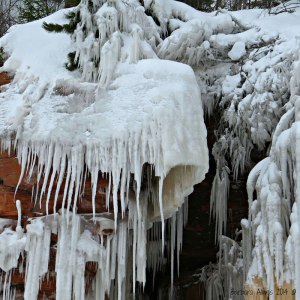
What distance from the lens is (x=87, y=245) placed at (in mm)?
4793

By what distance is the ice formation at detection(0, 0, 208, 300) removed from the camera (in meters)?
4.42

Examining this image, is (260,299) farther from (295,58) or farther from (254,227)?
(295,58)

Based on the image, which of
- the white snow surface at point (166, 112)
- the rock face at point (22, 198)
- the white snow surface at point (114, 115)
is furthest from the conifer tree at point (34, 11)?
Result: the rock face at point (22, 198)

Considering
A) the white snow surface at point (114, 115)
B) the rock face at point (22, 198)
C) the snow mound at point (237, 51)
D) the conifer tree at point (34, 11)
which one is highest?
the conifer tree at point (34, 11)

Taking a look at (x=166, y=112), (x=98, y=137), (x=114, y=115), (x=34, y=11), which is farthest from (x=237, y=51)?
(x=34, y=11)

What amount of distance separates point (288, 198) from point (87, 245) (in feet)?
6.55

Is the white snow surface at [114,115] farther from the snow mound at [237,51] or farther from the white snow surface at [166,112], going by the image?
the snow mound at [237,51]

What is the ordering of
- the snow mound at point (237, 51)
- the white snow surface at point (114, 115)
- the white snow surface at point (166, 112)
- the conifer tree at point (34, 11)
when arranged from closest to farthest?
the white snow surface at point (166, 112) < the white snow surface at point (114, 115) < the snow mound at point (237, 51) < the conifer tree at point (34, 11)

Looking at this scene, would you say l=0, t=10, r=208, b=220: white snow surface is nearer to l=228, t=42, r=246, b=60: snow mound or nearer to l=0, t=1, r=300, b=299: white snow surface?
l=0, t=1, r=300, b=299: white snow surface

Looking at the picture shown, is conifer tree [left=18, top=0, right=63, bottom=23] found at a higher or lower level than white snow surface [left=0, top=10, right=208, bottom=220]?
higher

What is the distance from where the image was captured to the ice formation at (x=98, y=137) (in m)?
4.42

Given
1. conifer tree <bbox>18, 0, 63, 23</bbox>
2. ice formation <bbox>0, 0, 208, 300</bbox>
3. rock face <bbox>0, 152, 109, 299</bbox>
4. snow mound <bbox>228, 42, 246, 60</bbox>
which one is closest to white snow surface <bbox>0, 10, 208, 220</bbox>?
ice formation <bbox>0, 0, 208, 300</bbox>

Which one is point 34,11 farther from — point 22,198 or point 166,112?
point 166,112

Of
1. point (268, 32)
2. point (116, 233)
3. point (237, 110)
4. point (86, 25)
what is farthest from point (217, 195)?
point (86, 25)
